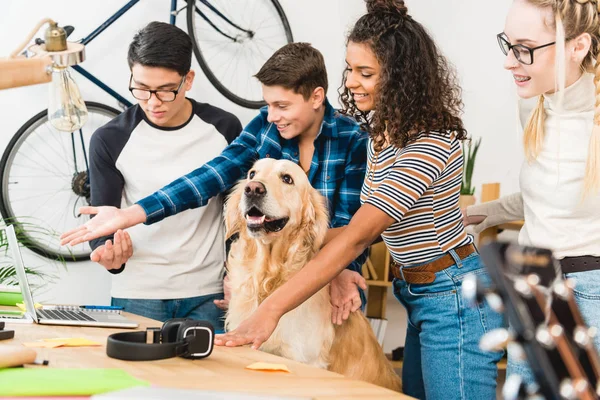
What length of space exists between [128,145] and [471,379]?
1.54m

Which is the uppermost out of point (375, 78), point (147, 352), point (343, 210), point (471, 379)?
point (375, 78)

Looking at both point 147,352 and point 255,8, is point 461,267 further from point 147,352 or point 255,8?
point 255,8

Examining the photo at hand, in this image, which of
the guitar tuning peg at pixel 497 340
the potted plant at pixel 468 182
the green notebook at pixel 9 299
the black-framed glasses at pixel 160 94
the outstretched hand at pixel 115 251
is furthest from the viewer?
the potted plant at pixel 468 182

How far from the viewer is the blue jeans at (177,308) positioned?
2.55 m

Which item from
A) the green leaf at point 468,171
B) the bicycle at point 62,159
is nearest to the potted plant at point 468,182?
the green leaf at point 468,171

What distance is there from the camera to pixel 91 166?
2.65m

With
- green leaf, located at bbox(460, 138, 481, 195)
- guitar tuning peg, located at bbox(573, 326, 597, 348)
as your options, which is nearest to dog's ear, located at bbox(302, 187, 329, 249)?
guitar tuning peg, located at bbox(573, 326, 597, 348)

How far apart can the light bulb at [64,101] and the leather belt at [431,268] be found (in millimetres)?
987

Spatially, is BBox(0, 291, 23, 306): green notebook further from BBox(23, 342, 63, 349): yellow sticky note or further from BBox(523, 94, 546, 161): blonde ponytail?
BBox(523, 94, 546, 161): blonde ponytail

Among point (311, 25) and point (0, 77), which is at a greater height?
point (311, 25)

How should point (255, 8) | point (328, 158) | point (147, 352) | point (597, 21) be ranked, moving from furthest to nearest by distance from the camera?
point (255, 8)
point (328, 158)
point (597, 21)
point (147, 352)

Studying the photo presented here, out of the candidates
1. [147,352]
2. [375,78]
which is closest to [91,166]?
[375,78]

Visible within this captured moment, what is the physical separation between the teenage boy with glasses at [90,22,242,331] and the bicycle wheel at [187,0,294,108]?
1103 millimetres

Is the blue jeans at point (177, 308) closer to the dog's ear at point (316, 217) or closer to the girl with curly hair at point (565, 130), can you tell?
the dog's ear at point (316, 217)
